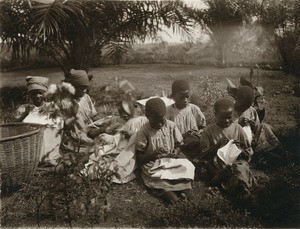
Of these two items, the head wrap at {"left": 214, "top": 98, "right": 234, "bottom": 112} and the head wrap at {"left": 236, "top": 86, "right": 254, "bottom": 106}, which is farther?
the head wrap at {"left": 236, "top": 86, "right": 254, "bottom": 106}

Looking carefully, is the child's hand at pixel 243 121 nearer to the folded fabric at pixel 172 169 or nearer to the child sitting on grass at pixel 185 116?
the child sitting on grass at pixel 185 116

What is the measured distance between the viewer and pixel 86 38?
25.1 feet

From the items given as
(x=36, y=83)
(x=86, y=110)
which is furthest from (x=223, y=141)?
(x=36, y=83)

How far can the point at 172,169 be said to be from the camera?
411cm

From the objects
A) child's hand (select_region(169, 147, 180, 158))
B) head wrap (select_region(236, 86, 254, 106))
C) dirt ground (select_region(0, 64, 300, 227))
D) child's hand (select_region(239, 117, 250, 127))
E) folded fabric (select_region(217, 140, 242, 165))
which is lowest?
dirt ground (select_region(0, 64, 300, 227))

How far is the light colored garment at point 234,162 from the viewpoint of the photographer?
3.95 m

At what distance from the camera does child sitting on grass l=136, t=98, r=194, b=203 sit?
4.03 m

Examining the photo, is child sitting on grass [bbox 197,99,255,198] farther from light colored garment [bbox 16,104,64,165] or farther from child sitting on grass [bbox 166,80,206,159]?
light colored garment [bbox 16,104,64,165]

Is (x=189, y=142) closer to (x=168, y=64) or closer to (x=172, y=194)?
(x=172, y=194)

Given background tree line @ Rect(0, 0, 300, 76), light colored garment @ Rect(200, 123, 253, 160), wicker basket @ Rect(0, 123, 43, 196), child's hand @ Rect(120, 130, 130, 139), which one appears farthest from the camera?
background tree line @ Rect(0, 0, 300, 76)

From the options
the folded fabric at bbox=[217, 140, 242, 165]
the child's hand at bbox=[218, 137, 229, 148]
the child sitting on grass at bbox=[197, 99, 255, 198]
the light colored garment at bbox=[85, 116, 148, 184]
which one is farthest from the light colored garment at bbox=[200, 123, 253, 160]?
the light colored garment at bbox=[85, 116, 148, 184]

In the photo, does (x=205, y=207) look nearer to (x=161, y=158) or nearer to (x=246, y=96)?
(x=161, y=158)

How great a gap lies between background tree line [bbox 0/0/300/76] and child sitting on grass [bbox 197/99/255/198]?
3.31 metres

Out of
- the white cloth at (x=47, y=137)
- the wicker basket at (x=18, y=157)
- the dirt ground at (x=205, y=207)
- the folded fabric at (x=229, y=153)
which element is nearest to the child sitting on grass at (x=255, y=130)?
the dirt ground at (x=205, y=207)
